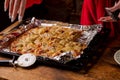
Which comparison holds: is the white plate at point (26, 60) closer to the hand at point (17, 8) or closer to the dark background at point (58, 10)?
the hand at point (17, 8)

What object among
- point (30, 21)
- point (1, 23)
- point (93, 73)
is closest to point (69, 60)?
point (93, 73)

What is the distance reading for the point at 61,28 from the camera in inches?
63.8

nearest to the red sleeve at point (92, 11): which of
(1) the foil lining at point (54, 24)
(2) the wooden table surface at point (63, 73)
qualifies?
(1) the foil lining at point (54, 24)

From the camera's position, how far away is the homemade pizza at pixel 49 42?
4.42 ft

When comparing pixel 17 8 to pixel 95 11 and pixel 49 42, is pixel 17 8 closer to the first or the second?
pixel 49 42

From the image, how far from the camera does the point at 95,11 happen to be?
177 centimetres

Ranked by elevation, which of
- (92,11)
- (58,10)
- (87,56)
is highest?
(92,11)

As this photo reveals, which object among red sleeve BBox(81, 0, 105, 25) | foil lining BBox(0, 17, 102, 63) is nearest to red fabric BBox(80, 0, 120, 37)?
red sleeve BBox(81, 0, 105, 25)

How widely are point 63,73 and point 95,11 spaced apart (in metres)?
0.76

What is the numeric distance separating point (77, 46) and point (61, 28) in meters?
0.29

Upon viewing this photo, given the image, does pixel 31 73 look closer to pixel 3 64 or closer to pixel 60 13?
pixel 3 64

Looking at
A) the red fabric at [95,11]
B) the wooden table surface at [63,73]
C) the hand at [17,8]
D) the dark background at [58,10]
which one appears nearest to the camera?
the wooden table surface at [63,73]

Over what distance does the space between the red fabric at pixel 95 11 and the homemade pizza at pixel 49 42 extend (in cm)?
25

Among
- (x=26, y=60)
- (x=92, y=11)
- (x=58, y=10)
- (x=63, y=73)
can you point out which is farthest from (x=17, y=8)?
(x=58, y=10)
